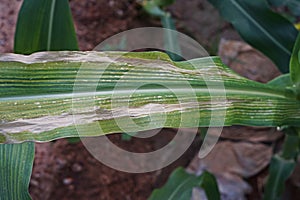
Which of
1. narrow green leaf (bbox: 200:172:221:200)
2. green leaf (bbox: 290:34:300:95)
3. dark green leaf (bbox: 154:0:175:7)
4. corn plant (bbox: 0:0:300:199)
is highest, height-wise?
dark green leaf (bbox: 154:0:175:7)

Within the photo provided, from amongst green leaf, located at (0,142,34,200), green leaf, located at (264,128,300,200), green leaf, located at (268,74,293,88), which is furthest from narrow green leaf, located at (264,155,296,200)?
green leaf, located at (0,142,34,200)

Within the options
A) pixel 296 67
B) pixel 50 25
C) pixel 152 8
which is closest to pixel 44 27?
pixel 50 25

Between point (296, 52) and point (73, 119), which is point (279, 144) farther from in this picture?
point (73, 119)

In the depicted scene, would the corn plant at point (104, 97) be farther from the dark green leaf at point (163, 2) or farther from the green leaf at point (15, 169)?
the dark green leaf at point (163, 2)

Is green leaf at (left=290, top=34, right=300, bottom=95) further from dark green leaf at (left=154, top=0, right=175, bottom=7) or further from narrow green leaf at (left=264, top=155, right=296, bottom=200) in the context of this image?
dark green leaf at (left=154, top=0, right=175, bottom=7)

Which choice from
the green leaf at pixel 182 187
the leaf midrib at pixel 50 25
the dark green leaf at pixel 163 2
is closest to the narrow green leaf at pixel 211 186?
the green leaf at pixel 182 187

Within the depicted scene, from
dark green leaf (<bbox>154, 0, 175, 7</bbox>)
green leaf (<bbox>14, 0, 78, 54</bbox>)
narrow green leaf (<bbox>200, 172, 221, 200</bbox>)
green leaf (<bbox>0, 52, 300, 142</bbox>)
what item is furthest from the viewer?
dark green leaf (<bbox>154, 0, 175, 7</bbox>)
